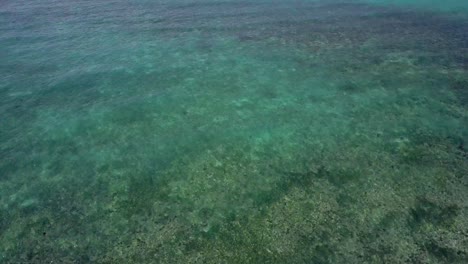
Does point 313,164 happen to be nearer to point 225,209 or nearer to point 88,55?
point 225,209

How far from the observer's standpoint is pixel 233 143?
7020 mm

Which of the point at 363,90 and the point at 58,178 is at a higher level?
the point at 363,90

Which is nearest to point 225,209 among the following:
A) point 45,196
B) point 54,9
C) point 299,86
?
point 45,196

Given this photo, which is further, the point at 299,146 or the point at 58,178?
the point at 299,146

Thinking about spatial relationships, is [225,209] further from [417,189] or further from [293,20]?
[293,20]

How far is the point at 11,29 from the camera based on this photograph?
1241cm

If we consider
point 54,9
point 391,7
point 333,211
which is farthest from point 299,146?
point 54,9

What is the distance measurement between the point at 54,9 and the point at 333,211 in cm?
1361

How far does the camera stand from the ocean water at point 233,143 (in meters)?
5.09

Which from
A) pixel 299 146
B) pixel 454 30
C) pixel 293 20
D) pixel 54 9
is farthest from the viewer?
pixel 54 9

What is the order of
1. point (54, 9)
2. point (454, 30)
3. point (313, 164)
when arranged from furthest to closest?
point (54, 9)
point (454, 30)
point (313, 164)

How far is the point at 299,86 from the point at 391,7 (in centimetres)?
846

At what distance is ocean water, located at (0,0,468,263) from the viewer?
5090mm

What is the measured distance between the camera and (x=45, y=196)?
593cm
